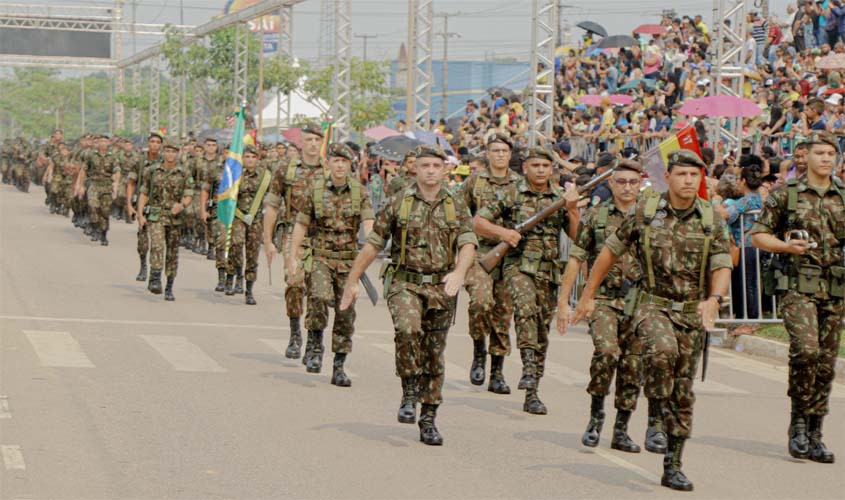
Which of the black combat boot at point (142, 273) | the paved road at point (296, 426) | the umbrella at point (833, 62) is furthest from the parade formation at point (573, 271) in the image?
the umbrella at point (833, 62)

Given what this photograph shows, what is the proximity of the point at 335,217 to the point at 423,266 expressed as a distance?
103 inches

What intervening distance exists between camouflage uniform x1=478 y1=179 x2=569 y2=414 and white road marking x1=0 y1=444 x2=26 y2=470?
4.13 metres

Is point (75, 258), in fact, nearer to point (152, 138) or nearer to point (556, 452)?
point (152, 138)

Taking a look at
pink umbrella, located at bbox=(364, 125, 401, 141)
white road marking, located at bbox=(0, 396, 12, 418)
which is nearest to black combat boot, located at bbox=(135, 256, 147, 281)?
white road marking, located at bbox=(0, 396, 12, 418)

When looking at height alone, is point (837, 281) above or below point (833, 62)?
below

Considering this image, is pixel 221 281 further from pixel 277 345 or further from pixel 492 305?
pixel 492 305

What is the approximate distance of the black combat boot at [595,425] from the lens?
9.87 meters

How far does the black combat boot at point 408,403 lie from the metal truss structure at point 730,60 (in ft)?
40.2

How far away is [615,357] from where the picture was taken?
10.0 metres

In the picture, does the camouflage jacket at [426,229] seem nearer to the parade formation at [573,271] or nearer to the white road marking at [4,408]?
the parade formation at [573,271]

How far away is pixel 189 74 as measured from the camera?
70125 millimetres

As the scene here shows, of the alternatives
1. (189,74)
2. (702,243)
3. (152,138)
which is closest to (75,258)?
(152,138)

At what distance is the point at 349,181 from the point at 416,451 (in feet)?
11.5

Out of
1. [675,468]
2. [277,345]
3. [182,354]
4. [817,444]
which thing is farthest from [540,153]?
[277,345]
